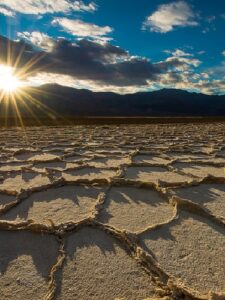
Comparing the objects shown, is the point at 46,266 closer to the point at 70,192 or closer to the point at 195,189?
the point at 70,192

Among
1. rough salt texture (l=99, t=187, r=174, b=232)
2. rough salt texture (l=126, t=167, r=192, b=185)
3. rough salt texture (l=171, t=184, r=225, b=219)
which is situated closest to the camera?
rough salt texture (l=99, t=187, r=174, b=232)

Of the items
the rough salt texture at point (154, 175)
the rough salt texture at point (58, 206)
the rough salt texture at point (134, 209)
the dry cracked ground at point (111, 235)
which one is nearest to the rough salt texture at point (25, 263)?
the dry cracked ground at point (111, 235)

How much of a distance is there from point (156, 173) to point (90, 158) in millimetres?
1121

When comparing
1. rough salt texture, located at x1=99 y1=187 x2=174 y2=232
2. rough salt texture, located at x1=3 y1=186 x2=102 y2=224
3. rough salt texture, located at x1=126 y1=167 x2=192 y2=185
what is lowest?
rough salt texture, located at x1=3 y1=186 x2=102 y2=224

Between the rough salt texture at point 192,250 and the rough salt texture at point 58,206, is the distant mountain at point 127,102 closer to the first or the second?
Answer: the rough salt texture at point 58,206

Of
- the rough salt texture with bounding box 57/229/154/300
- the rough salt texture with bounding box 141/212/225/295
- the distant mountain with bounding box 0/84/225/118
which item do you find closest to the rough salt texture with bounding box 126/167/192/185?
the rough salt texture with bounding box 141/212/225/295

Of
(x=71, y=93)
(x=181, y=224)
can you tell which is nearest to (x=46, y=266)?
(x=181, y=224)

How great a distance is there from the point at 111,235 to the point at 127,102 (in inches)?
4424

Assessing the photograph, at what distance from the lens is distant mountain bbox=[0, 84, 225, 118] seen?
8838 centimetres

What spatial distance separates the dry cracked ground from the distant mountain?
78.2m

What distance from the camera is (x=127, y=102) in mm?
112812

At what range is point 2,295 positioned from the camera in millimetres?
1348

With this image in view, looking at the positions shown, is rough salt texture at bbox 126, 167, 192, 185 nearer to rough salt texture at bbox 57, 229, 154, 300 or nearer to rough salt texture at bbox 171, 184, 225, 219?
rough salt texture at bbox 171, 184, 225, 219

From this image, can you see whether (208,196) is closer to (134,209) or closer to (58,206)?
(134,209)
